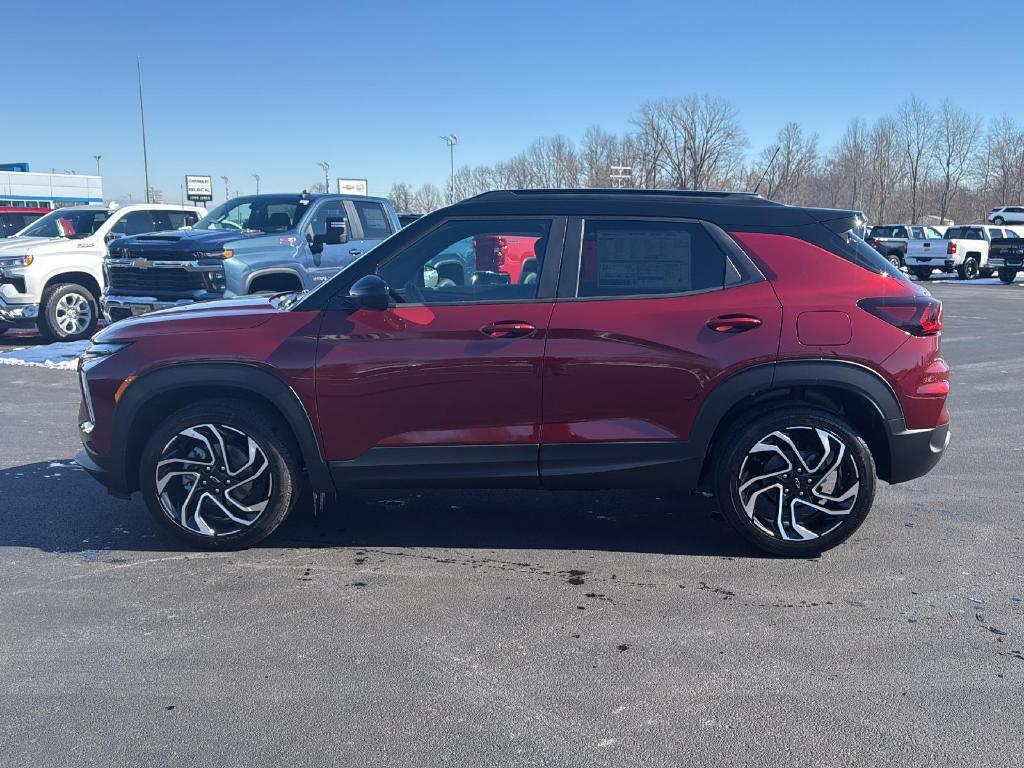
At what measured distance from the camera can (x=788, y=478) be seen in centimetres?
438

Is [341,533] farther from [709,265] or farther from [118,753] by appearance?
[709,265]

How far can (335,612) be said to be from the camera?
3.86m

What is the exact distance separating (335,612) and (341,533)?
1.04 m

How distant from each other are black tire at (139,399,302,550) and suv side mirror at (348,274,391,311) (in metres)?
0.79

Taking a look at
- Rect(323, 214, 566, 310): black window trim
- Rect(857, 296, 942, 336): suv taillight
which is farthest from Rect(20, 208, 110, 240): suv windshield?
Rect(857, 296, 942, 336): suv taillight

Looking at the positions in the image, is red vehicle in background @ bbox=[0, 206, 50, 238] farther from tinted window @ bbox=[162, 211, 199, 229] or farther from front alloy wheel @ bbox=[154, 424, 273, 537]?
front alloy wheel @ bbox=[154, 424, 273, 537]

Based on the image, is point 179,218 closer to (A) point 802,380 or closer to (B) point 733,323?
(B) point 733,323

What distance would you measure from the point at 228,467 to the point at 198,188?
6628 centimetres

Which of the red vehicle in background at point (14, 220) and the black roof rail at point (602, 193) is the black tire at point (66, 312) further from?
the red vehicle in background at point (14, 220)

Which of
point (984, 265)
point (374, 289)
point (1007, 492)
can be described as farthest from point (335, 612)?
point (984, 265)

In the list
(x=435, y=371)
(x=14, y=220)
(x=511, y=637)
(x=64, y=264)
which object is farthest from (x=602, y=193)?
(x=14, y=220)

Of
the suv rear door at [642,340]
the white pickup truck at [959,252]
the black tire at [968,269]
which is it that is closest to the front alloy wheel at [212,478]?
the suv rear door at [642,340]

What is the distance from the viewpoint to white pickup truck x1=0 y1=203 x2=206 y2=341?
12156 millimetres

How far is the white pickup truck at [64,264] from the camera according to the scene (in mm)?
12156
